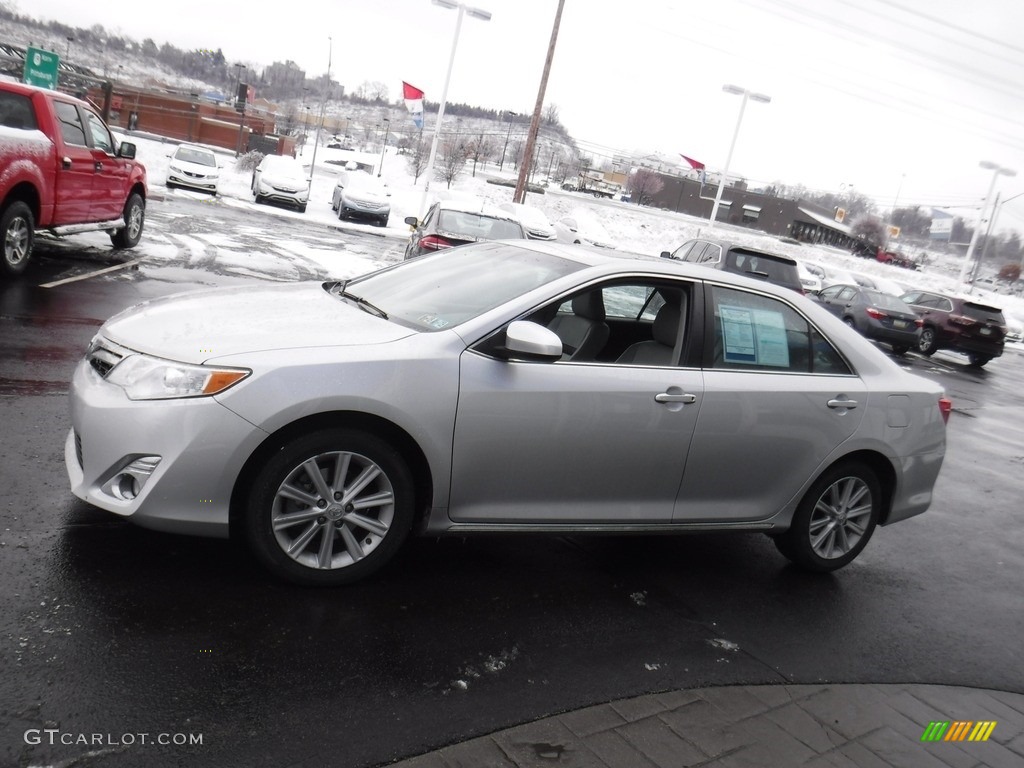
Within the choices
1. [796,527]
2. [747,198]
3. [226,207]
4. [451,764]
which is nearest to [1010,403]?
[796,527]

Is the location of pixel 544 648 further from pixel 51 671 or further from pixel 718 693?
pixel 51 671

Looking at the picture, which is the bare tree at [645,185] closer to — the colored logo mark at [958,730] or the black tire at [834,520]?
the black tire at [834,520]

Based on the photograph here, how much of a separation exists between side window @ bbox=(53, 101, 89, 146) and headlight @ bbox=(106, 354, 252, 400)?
304 inches

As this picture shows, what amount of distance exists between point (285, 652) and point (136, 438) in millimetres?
1030

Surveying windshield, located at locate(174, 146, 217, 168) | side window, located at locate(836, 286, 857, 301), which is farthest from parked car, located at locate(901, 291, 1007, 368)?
windshield, located at locate(174, 146, 217, 168)

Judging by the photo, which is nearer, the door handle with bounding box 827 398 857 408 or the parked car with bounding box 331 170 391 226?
the door handle with bounding box 827 398 857 408

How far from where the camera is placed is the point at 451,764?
2.79 meters

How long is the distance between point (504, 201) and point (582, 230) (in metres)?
15.9

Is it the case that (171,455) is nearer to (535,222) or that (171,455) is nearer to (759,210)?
(535,222)

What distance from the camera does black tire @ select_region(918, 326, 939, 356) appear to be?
901 inches

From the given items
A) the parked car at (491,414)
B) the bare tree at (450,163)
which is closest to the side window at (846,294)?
the parked car at (491,414)

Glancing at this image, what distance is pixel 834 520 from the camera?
16.5 feet

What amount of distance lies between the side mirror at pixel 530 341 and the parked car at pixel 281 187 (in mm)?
27001

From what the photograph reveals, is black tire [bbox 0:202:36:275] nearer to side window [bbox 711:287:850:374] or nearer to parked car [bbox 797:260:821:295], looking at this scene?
side window [bbox 711:287:850:374]
